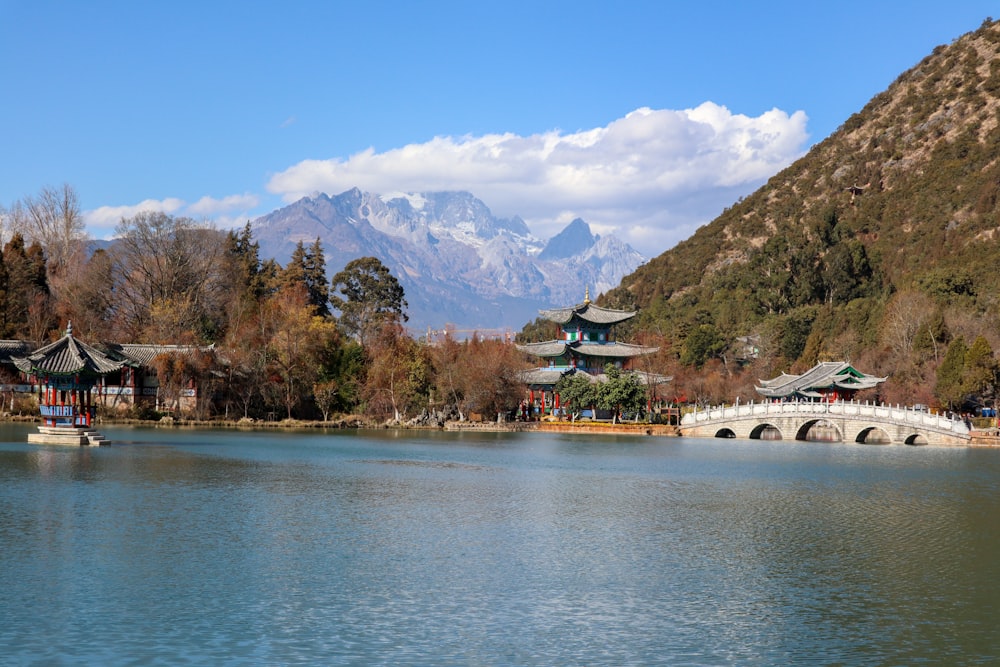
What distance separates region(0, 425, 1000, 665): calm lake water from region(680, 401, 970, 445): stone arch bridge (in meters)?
17.0

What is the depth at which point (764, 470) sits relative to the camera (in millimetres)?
38625

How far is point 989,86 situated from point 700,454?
88.1 metres

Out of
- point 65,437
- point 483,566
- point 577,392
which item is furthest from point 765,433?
point 483,566

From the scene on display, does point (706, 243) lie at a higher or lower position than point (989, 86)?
lower

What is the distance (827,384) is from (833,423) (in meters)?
8.19

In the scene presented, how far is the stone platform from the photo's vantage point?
39.8 meters

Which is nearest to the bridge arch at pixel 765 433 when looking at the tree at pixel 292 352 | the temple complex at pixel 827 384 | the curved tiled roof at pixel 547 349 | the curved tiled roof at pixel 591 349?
the temple complex at pixel 827 384

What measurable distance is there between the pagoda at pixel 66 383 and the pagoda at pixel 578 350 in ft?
107

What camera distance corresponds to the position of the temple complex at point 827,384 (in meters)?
63.8

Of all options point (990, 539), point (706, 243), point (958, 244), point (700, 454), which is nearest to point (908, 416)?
point (700, 454)

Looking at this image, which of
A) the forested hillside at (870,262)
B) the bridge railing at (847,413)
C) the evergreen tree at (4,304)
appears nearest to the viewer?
the bridge railing at (847,413)

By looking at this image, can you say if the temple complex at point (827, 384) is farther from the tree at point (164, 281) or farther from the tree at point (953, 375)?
the tree at point (164, 281)

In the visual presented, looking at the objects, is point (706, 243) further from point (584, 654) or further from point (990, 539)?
point (584, 654)

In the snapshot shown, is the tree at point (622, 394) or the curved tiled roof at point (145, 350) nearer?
the curved tiled roof at point (145, 350)
